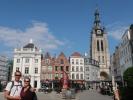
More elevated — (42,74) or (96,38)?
(96,38)

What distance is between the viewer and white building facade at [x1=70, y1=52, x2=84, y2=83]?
8169 cm

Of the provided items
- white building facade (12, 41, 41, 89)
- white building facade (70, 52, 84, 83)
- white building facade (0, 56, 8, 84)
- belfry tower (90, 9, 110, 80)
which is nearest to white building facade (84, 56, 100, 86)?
white building facade (70, 52, 84, 83)

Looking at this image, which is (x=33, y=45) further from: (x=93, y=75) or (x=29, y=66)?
(x=93, y=75)

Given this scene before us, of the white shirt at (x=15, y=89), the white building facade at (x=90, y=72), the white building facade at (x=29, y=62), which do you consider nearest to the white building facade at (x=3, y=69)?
the white building facade at (x=29, y=62)

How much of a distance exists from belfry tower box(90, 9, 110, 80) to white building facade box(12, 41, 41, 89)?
46.4 meters

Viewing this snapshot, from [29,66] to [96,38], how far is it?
5232 centimetres

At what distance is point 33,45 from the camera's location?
250 feet

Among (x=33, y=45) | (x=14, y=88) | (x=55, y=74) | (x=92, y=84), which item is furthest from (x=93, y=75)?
(x=14, y=88)

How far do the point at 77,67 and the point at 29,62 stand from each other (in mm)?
17722

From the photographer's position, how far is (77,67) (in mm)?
82625

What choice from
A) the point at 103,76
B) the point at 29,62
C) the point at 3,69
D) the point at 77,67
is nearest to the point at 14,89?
the point at 29,62

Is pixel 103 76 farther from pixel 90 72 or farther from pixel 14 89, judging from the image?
pixel 14 89

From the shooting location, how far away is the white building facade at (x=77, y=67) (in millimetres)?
81688

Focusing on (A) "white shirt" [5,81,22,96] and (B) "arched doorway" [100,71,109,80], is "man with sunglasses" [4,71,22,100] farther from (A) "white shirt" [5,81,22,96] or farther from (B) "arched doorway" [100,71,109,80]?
(B) "arched doorway" [100,71,109,80]
